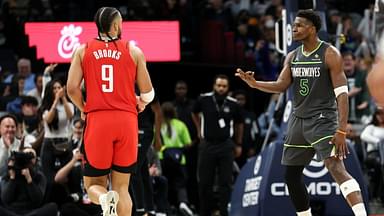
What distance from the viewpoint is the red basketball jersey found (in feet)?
29.2

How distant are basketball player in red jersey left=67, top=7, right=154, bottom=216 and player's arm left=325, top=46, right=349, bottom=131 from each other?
5.38ft

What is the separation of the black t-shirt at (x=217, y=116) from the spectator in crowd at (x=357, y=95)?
8.62 ft

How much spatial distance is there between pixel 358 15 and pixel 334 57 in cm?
1225

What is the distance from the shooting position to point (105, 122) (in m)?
8.86

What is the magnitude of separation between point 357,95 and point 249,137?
5.85 feet

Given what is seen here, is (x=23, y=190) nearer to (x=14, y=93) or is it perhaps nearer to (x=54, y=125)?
(x=54, y=125)

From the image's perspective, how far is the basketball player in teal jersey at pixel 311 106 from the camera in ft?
29.5

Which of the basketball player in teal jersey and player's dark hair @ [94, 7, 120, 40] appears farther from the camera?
the basketball player in teal jersey

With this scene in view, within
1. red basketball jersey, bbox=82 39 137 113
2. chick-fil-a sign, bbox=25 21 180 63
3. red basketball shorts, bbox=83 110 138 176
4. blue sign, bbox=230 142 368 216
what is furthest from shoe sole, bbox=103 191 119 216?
chick-fil-a sign, bbox=25 21 180 63

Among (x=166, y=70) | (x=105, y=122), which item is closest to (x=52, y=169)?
(x=105, y=122)

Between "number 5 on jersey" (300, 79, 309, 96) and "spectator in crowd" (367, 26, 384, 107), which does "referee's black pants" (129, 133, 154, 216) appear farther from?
"spectator in crowd" (367, 26, 384, 107)

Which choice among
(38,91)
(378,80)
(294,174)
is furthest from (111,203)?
(38,91)

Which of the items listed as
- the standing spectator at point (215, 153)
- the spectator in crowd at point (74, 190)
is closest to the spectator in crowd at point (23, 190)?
the spectator in crowd at point (74, 190)

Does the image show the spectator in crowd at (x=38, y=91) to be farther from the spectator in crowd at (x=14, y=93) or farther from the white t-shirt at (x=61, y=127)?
the white t-shirt at (x=61, y=127)
